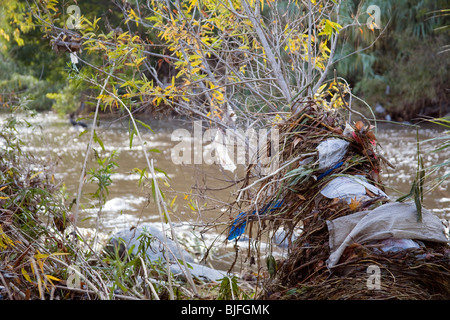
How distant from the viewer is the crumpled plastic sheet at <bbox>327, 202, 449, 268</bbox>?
1.92m

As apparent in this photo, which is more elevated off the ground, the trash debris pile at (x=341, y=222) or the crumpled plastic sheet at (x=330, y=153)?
the crumpled plastic sheet at (x=330, y=153)

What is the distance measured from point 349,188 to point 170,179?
6.31ft

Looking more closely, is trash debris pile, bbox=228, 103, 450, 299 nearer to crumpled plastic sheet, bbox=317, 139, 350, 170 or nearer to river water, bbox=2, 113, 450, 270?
crumpled plastic sheet, bbox=317, 139, 350, 170

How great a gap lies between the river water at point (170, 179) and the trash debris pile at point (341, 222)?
0.16 meters

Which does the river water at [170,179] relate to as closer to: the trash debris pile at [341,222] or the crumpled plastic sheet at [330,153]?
the trash debris pile at [341,222]

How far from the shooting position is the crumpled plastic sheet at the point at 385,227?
1925 mm

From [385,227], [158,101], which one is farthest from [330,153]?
[158,101]

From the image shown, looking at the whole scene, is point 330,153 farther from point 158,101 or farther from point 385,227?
point 158,101

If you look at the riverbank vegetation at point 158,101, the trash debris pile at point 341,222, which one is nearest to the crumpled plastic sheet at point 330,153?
the trash debris pile at point 341,222

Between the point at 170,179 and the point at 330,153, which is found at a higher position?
the point at 170,179

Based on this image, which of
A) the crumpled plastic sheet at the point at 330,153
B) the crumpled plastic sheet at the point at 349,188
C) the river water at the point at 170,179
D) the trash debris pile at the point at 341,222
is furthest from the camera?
the river water at the point at 170,179

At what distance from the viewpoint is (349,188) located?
2158 millimetres

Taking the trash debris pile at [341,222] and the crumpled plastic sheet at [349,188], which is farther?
the crumpled plastic sheet at [349,188]
